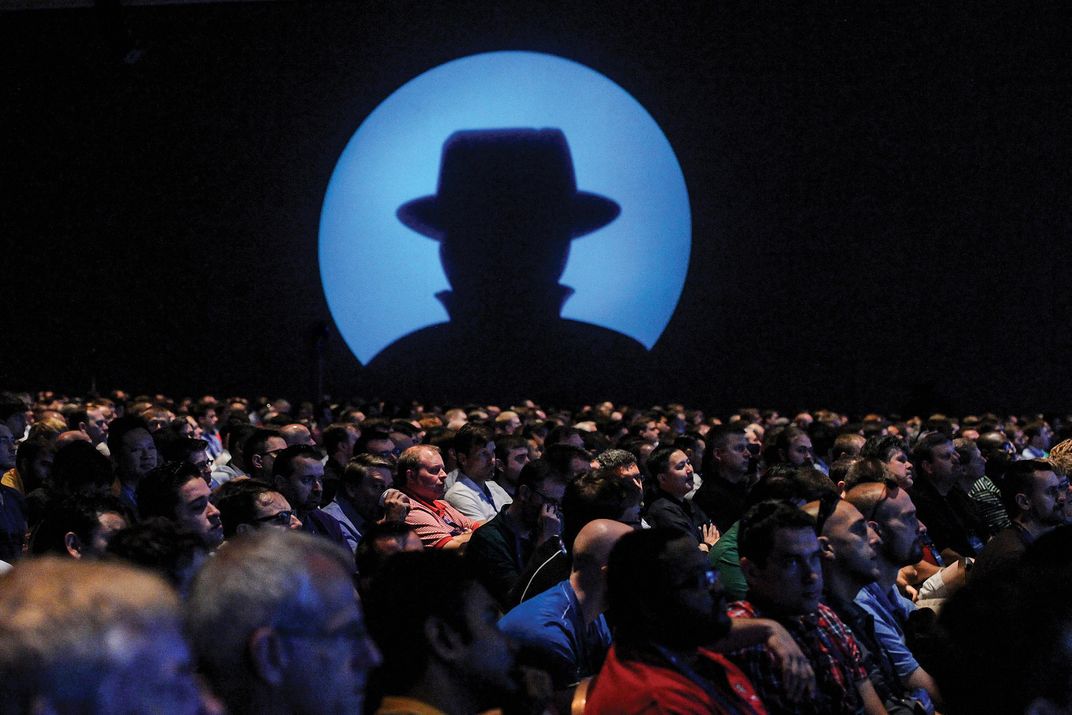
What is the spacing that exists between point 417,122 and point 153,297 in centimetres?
526

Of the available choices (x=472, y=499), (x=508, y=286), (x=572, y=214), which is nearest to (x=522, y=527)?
(x=472, y=499)

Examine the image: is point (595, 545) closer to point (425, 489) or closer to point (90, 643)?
point (425, 489)

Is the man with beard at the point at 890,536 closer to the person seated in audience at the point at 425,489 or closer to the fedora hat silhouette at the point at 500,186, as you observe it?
the person seated in audience at the point at 425,489

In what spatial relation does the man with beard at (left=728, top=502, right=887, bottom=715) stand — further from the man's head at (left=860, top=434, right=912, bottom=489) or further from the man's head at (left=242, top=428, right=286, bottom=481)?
the man's head at (left=242, top=428, right=286, bottom=481)

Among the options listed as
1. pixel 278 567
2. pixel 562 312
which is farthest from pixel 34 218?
pixel 278 567

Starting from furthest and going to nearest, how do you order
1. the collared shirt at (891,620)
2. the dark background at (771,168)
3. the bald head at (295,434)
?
the dark background at (771,168), the bald head at (295,434), the collared shirt at (891,620)

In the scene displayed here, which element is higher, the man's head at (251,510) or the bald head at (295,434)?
the man's head at (251,510)

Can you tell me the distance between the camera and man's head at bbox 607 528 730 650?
8.82 feet

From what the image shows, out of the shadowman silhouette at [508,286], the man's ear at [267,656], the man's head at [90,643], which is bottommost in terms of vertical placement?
the shadowman silhouette at [508,286]

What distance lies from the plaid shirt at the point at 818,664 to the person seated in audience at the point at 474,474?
3216 millimetres

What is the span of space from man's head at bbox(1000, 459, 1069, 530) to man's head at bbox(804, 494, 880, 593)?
145 cm

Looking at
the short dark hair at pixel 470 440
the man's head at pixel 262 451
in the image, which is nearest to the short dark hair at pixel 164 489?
the man's head at pixel 262 451

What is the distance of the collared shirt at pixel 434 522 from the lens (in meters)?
5.13

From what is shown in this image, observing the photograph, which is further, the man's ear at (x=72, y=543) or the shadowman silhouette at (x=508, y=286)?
the shadowman silhouette at (x=508, y=286)
